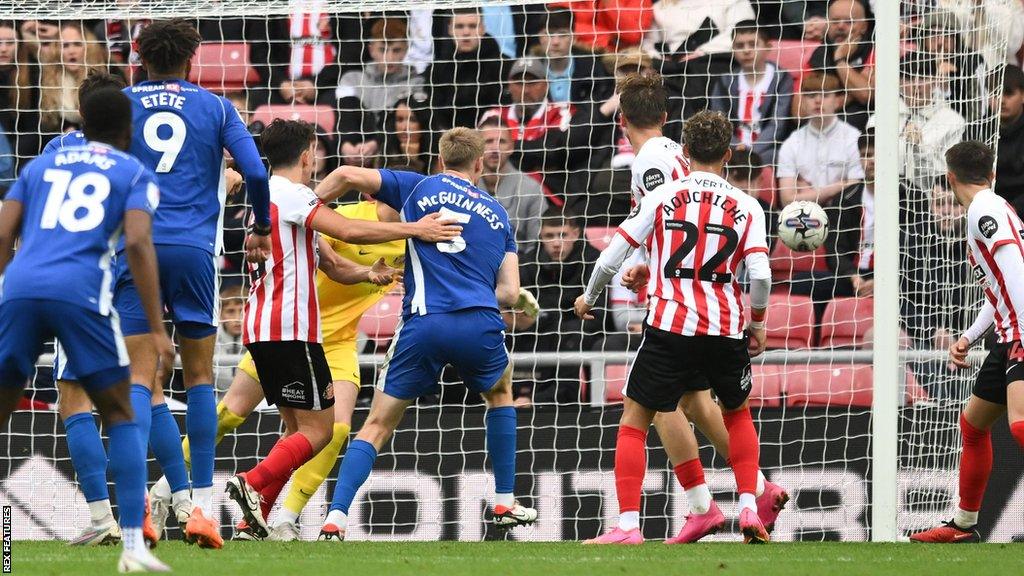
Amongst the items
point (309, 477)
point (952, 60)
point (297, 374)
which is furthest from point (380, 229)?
point (952, 60)

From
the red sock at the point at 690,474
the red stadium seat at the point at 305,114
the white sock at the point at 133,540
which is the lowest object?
the red sock at the point at 690,474

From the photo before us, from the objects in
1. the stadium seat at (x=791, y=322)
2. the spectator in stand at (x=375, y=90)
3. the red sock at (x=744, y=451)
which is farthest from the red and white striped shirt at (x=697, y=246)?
the spectator in stand at (x=375, y=90)

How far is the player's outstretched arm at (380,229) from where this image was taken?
21.6ft

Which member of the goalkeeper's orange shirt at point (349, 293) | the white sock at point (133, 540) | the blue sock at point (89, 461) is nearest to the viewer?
the white sock at point (133, 540)

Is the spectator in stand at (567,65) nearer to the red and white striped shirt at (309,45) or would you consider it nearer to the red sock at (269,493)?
the red and white striped shirt at (309,45)

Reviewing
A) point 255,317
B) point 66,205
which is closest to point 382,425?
point 255,317

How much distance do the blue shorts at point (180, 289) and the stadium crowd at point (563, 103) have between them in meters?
3.59

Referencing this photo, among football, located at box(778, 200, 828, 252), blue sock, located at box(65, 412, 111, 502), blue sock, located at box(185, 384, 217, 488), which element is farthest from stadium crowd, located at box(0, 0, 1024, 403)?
blue sock, located at box(65, 412, 111, 502)

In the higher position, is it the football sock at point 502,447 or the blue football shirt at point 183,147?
the blue football shirt at point 183,147

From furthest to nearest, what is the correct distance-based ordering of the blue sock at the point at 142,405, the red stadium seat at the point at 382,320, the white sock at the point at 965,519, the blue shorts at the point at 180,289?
the red stadium seat at the point at 382,320, the white sock at the point at 965,519, the blue shorts at the point at 180,289, the blue sock at the point at 142,405

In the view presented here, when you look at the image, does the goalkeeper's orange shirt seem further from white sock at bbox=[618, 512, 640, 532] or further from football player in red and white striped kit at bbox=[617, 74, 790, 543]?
white sock at bbox=[618, 512, 640, 532]

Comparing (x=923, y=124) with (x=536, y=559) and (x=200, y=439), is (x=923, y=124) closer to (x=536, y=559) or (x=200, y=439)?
(x=536, y=559)

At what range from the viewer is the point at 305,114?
1043 cm

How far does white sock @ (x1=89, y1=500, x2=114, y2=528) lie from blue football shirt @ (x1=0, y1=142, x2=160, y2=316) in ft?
4.34
